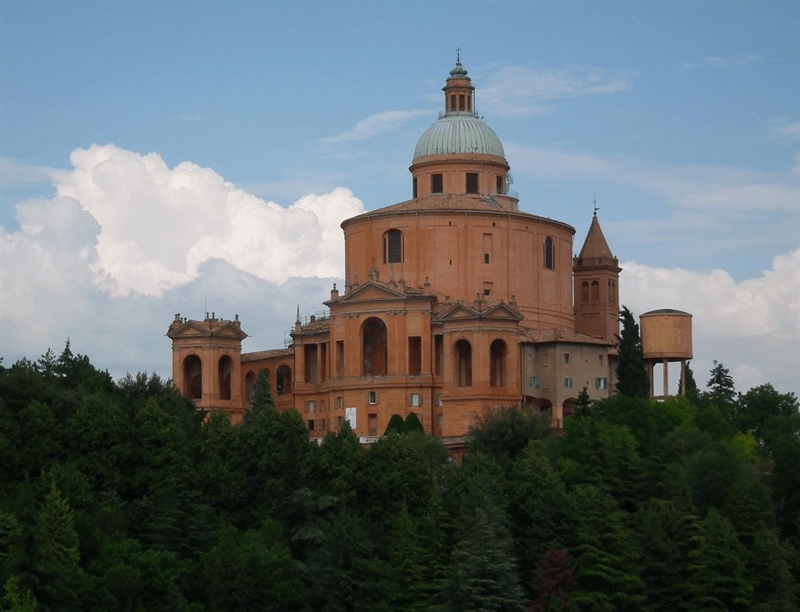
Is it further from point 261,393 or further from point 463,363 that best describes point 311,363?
point 463,363

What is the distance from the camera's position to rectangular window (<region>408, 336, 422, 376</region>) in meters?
105

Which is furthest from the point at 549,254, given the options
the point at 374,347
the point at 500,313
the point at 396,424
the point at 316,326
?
the point at 396,424

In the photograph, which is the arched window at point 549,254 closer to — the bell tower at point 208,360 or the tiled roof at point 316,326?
the tiled roof at point 316,326

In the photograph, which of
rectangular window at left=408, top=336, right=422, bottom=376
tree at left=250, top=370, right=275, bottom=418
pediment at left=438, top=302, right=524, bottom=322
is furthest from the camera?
rectangular window at left=408, top=336, right=422, bottom=376

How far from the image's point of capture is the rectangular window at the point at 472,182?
112m

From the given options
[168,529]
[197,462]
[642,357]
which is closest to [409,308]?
[642,357]

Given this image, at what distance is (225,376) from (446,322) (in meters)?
12.9

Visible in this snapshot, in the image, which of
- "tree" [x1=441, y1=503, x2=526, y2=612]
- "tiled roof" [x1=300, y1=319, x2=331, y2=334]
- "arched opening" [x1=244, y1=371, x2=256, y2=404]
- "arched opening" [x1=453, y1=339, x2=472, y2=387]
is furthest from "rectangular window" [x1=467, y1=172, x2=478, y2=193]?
"tree" [x1=441, y1=503, x2=526, y2=612]

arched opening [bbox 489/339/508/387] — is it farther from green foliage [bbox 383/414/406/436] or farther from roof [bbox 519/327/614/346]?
green foliage [bbox 383/414/406/436]

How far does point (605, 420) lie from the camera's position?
9706 cm

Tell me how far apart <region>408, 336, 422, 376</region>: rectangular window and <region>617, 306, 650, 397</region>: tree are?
8.61 m

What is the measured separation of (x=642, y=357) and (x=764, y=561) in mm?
24312

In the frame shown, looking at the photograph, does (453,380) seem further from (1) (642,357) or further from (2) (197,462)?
(2) (197,462)

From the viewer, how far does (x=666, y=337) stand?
348 feet
